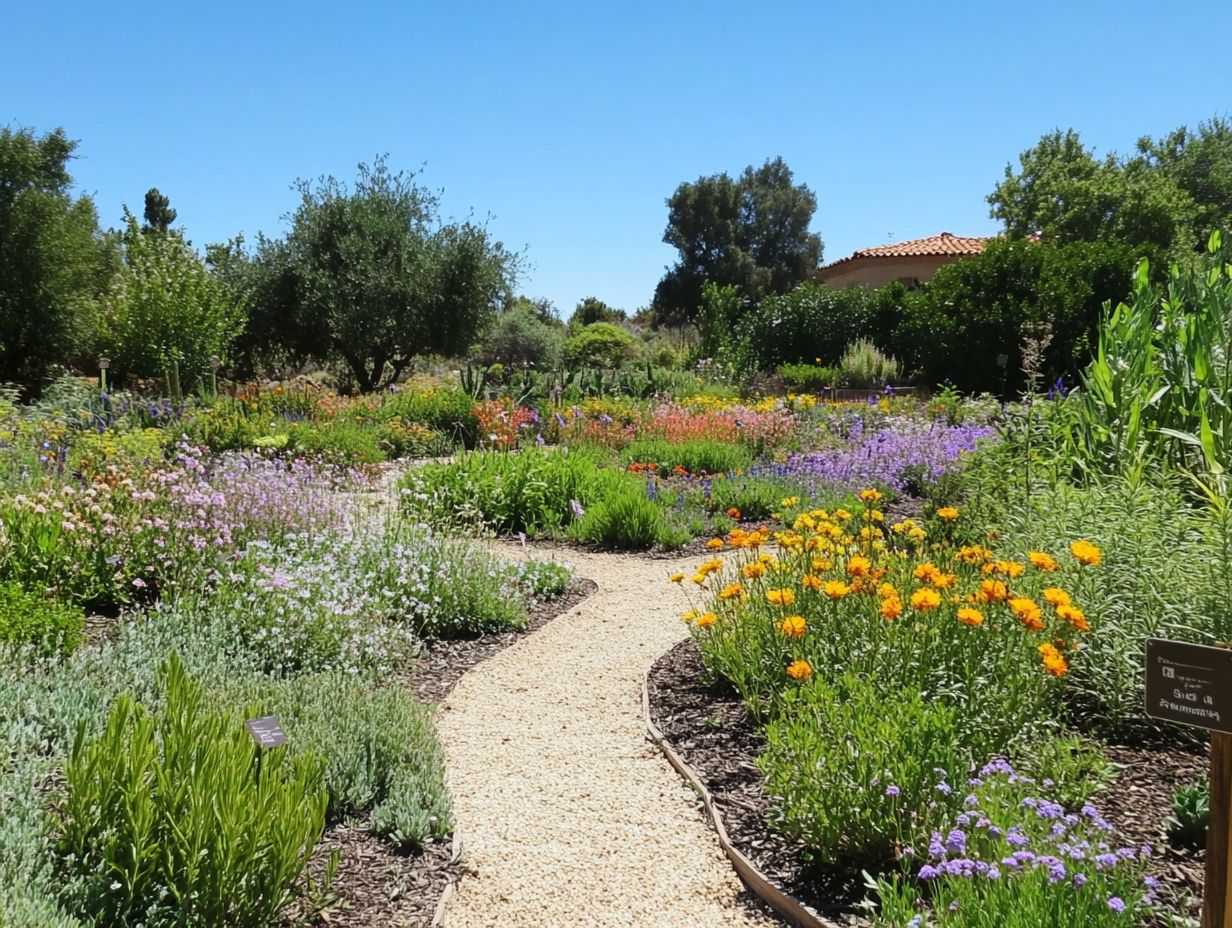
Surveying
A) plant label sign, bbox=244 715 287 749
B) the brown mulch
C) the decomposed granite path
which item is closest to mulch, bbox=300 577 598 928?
the decomposed granite path

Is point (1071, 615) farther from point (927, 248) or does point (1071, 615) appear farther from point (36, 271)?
point (927, 248)

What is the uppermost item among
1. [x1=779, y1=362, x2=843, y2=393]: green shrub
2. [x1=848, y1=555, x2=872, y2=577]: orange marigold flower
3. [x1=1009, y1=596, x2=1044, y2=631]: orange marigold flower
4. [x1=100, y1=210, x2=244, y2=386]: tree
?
[x1=100, y1=210, x2=244, y2=386]: tree

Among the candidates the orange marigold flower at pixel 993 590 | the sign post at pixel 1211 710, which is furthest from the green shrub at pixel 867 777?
the sign post at pixel 1211 710

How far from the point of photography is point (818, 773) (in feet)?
9.75

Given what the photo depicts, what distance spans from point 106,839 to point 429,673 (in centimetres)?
271

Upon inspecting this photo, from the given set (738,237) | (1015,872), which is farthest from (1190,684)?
(738,237)

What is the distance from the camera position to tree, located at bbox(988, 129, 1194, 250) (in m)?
28.4

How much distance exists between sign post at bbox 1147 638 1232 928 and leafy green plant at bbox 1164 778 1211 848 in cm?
92

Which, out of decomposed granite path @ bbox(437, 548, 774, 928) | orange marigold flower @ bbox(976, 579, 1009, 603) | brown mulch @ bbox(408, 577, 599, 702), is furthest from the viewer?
brown mulch @ bbox(408, 577, 599, 702)

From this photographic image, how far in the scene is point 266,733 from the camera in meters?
2.67

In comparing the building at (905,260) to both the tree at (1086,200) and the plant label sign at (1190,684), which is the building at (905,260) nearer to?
the tree at (1086,200)

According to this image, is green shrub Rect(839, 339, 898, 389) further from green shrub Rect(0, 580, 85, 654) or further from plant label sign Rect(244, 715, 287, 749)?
plant label sign Rect(244, 715, 287, 749)

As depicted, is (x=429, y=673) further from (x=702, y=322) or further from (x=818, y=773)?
(x=702, y=322)

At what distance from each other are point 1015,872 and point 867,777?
0.60 meters
